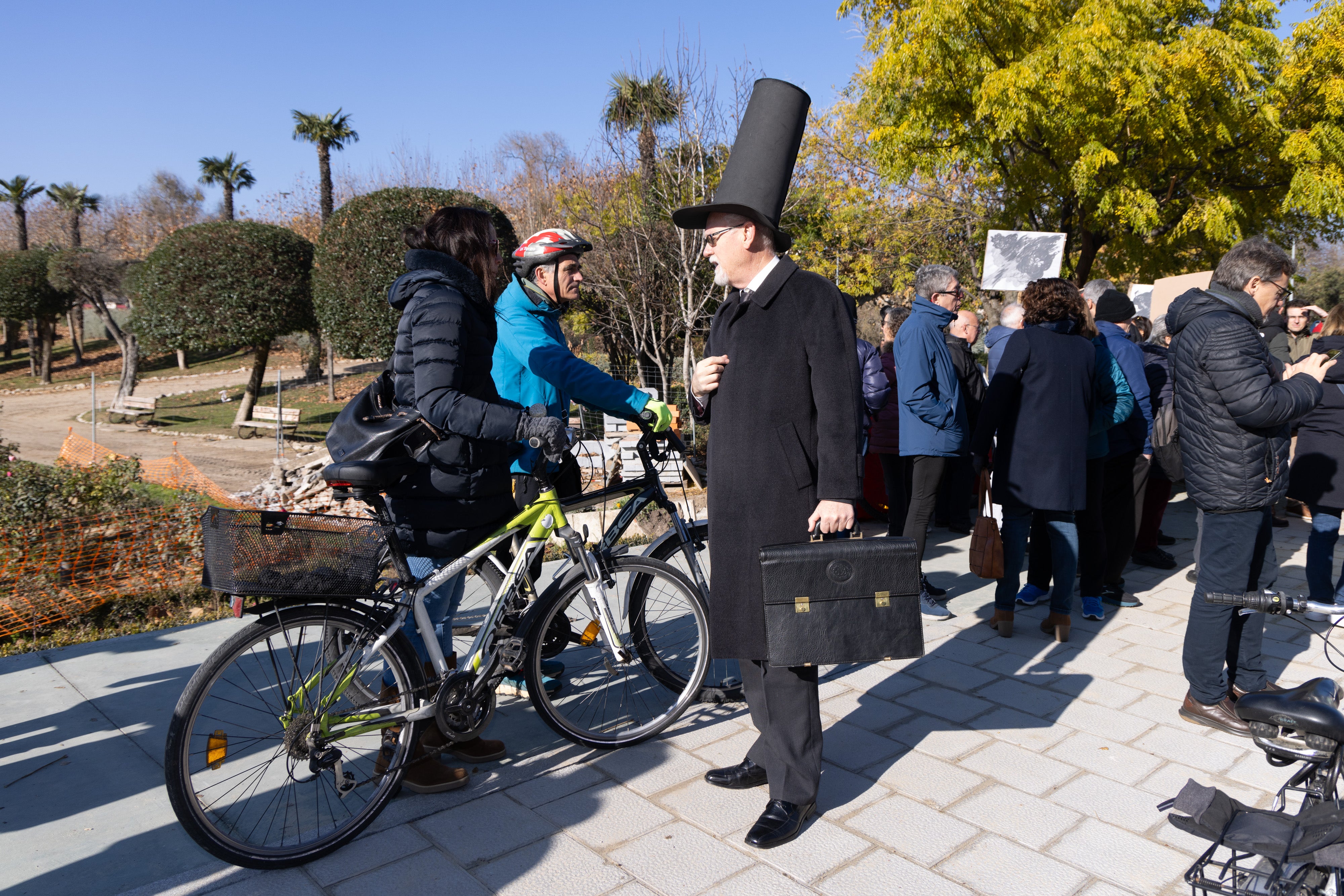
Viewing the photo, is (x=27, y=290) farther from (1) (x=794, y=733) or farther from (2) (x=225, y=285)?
(1) (x=794, y=733)

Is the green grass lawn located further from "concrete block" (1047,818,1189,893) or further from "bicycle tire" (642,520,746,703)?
"concrete block" (1047,818,1189,893)

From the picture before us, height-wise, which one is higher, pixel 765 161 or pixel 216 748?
pixel 765 161

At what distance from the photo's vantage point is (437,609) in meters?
3.36

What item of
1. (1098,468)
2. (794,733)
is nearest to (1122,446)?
(1098,468)

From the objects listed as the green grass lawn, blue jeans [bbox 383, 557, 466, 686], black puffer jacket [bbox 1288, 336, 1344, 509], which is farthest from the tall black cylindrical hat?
the green grass lawn

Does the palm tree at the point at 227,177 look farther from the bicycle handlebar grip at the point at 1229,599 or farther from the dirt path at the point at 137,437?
the bicycle handlebar grip at the point at 1229,599

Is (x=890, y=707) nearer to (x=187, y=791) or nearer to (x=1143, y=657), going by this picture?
(x=1143, y=657)

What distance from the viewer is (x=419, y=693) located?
10.1ft

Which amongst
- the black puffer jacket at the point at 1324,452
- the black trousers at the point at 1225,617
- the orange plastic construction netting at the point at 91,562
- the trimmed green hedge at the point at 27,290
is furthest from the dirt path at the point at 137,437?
the black puffer jacket at the point at 1324,452

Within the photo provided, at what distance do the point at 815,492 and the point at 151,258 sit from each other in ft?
63.5

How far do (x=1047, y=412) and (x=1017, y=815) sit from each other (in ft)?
8.03

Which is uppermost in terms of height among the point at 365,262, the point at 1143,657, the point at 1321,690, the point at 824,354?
the point at 365,262

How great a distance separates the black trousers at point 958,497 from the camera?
7.82 metres

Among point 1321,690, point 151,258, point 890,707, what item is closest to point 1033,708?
point 890,707
